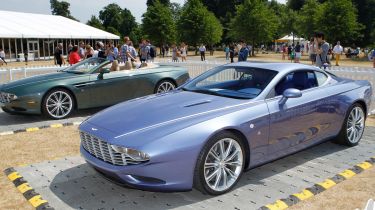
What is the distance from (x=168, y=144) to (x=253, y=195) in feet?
4.15

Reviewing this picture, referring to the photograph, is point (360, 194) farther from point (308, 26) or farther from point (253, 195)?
point (308, 26)

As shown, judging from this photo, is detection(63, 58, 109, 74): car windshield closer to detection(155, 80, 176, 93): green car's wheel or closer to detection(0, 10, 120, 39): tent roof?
detection(155, 80, 176, 93): green car's wheel

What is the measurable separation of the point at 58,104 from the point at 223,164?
535 centimetres

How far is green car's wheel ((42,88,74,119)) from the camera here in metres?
8.25

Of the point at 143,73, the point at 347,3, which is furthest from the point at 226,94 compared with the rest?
the point at 347,3

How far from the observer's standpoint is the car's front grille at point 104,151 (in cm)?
386

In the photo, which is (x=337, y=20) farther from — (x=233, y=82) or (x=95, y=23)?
(x=95, y=23)

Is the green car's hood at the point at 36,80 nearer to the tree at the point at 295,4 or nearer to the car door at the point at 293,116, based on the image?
the car door at the point at 293,116

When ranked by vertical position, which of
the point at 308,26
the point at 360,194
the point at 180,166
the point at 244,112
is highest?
the point at 308,26

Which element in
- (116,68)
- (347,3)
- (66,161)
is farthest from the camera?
(347,3)

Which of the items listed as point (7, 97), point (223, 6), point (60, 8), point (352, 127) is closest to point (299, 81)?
point (352, 127)

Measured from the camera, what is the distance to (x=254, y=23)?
4816cm

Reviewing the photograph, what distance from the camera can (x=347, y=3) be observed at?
4231 centimetres

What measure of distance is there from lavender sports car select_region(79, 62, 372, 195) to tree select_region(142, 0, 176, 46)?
164 ft
